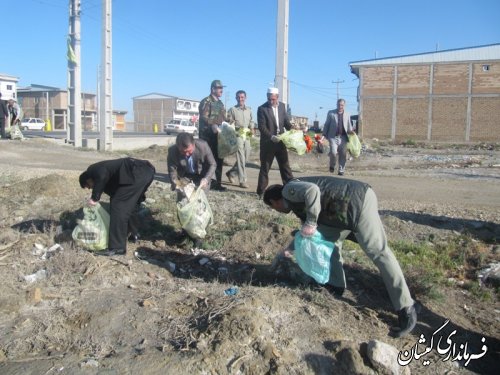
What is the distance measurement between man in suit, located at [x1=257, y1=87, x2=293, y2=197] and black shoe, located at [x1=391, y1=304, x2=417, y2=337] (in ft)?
11.8

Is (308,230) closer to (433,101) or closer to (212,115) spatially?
(212,115)

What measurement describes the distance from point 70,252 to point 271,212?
115 inches

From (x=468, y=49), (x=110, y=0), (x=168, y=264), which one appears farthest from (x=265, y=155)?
(x=468, y=49)

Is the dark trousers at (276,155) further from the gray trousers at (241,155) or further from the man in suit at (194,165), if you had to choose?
the man in suit at (194,165)

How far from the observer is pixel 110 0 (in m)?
14.8

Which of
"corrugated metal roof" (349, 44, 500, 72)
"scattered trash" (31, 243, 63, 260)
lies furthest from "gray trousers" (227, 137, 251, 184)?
"corrugated metal roof" (349, 44, 500, 72)

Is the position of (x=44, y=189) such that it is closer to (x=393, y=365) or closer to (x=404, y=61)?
(x=393, y=365)

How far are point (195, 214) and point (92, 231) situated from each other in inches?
43.2

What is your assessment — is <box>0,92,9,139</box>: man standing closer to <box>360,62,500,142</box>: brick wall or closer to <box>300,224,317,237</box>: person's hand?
<box>300,224,317,237</box>: person's hand

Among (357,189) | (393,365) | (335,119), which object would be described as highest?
(335,119)

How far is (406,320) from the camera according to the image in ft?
12.4

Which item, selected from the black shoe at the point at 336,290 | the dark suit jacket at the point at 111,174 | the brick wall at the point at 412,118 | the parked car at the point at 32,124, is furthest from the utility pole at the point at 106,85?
the parked car at the point at 32,124

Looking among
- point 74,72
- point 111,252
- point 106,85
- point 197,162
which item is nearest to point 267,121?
point 197,162

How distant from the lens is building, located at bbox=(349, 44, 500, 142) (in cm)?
3319
